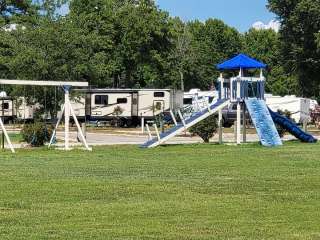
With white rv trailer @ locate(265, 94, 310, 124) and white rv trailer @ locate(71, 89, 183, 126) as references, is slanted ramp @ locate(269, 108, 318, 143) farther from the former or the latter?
white rv trailer @ locate(265, 94, 310, 124)

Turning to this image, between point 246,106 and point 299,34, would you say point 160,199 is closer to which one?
point 246,106

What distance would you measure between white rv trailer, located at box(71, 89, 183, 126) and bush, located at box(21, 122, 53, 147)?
2232 cm

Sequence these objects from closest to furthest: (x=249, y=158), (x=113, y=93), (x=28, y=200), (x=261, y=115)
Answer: (x=28, y=200) → (x=249, y=158) → (x=261, y=115) → (x=113, y=93)

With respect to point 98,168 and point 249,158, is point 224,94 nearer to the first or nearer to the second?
point 249,158

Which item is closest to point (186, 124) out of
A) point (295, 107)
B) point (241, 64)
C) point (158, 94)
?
point (241, 64)

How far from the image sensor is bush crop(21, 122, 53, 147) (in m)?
28.9

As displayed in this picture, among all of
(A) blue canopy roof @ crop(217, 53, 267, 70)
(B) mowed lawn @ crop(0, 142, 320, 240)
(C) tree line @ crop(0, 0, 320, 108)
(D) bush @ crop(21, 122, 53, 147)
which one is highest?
(C) tree line @ crop(0, 0, 320, 108)

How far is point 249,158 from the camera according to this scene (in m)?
21.5

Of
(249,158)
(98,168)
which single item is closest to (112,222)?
(98,168)

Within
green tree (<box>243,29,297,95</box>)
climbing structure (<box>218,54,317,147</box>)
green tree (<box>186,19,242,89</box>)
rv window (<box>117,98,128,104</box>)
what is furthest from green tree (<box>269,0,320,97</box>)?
green tree (<box>243,29,297,95</box>)

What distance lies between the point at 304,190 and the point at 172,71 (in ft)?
207

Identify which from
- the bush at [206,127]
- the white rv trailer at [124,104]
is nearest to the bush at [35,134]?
the bush at [206,127]

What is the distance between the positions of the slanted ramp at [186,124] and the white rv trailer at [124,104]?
802 inches

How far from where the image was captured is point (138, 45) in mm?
67000
